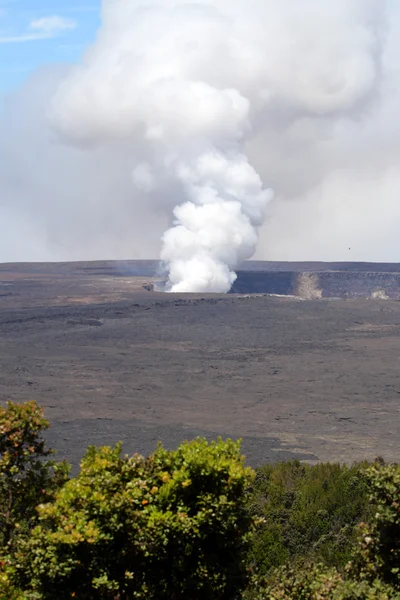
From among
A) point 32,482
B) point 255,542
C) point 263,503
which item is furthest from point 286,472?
point 32,482

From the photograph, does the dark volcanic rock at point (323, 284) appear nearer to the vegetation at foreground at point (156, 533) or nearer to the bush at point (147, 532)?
the vegetation at foreground at point (156, 533)

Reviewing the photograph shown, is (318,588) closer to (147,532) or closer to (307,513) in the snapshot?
(147,532)

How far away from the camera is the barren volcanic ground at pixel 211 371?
2389cm

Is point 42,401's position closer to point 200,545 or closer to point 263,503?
point 263,503

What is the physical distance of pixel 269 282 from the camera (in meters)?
79.9

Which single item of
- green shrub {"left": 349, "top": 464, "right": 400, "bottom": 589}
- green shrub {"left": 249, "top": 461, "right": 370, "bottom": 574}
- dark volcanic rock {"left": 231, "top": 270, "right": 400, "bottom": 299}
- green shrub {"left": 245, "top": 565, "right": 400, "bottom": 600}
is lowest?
green shrub {"left": 249, "top": 461, "right": 370, "bottom": 574}

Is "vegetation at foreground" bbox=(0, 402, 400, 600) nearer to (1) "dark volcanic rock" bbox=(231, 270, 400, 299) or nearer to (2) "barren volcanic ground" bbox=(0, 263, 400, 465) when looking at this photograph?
(2) "barren volcanic ground" bbox=(0, 263, 400, 465)

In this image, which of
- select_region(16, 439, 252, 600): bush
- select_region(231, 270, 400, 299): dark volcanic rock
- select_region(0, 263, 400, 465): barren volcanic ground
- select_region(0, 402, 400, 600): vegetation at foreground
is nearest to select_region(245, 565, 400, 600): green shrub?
select_region(0, 402, 400, 600): vegetation at foreground

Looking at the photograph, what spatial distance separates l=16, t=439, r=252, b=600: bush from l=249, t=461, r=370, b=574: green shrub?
447 centimetres

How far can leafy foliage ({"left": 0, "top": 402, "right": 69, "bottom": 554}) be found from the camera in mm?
8047

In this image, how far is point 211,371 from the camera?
34.1m

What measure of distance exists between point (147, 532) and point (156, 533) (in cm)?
7

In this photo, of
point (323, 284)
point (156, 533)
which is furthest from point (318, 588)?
point (323, 284)

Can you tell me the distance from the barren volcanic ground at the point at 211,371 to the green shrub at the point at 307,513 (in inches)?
128
